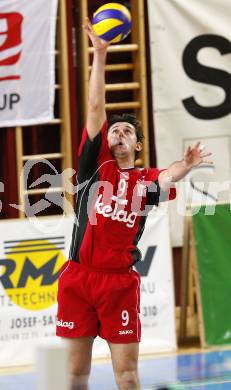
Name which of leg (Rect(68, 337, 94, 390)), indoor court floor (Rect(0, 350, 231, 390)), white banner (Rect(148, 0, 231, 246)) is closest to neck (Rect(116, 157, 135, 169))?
leg (Rect(68, 337, 94, 390))

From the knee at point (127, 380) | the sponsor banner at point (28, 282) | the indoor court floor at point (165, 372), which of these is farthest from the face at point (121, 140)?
the sponsor banner at point (28, 282)

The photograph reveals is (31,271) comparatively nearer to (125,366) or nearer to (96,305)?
(96,305)

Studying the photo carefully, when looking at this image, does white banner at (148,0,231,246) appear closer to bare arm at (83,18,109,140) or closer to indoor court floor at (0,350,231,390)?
indoor court floor at (0,350,231,390)

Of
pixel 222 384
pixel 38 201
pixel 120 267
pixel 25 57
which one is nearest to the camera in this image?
pixel 120 267

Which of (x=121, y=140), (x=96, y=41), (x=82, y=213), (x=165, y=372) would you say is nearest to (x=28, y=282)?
(x=165, y=372)

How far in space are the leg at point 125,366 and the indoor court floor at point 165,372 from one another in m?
1.32

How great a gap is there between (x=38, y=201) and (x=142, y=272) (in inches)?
70.9

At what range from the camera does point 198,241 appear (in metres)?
7.72

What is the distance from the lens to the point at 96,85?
14.5ft

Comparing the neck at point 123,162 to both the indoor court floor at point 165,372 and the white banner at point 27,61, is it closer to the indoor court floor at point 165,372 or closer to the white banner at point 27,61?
the indoor court floor at point 165,372

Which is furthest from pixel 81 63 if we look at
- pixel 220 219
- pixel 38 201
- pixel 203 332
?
pixel 203 332

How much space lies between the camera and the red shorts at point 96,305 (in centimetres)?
444

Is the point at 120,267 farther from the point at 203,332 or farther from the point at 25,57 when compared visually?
the point at 25,57

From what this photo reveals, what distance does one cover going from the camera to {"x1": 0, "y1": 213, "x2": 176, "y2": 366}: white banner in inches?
283
